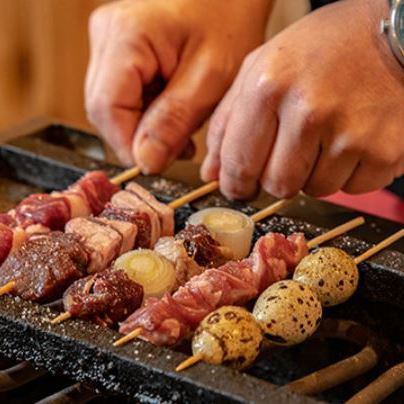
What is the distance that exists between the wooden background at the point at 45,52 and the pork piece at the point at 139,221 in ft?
8.80

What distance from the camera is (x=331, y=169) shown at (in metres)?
1.97

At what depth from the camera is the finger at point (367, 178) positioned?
197 centimetres

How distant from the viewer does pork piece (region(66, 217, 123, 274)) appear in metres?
1.70

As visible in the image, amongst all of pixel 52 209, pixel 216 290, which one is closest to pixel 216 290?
pixel 216 290

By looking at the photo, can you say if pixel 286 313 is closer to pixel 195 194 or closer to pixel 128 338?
pixel 128 338

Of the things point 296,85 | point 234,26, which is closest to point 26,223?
point 296,85

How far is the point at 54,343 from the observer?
144 cm

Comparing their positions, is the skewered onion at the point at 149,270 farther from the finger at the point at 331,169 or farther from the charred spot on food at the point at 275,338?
the finger at the point at 331,169

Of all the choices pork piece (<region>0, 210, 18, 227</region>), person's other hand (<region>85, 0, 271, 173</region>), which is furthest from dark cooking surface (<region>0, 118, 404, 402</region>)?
pork piece (<region>0, 210, 18, 227</region>)

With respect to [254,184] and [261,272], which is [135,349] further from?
[254,184]

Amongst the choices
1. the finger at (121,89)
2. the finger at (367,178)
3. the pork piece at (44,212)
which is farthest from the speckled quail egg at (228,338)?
the finger at (121,89)

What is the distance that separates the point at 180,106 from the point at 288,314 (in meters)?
0.92

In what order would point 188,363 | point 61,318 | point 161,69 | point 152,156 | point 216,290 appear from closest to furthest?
point 188,363 → point 61,318 → point 216,290 → point 152,156 → point 161,69

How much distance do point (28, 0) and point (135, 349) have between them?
10.9ft
